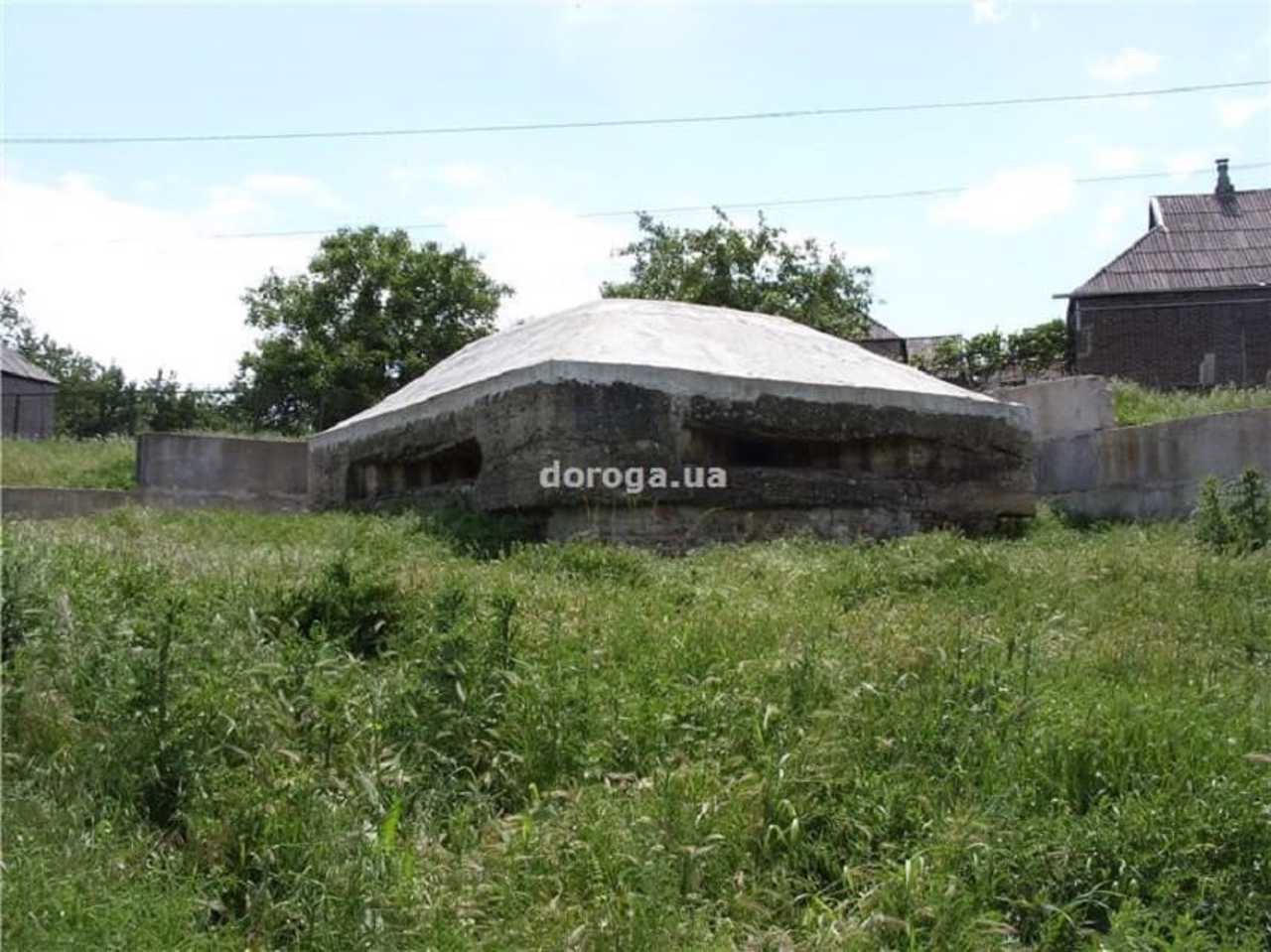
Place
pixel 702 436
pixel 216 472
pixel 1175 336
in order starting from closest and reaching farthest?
pixel 702 436, pixel 216 472, pixel 1175 336

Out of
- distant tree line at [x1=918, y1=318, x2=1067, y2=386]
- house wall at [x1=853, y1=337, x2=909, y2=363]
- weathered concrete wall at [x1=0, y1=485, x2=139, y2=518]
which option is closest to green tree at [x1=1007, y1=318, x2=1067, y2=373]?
distant tree line at [x1=918, y1=318, x2=1067, y2=386]

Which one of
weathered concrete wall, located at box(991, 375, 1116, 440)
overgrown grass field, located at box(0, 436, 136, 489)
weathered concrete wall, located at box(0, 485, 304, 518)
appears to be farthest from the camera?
overgrown grass field, located at box(0, 436, 136, 489)

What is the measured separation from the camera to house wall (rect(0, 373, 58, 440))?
77.7 ft

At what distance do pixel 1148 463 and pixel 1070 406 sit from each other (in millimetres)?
1109

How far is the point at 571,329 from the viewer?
9.59m

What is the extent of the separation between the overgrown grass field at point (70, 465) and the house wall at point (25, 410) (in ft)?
22.9

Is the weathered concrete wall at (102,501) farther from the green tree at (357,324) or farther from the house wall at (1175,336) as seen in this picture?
the house wall at (1175,336)

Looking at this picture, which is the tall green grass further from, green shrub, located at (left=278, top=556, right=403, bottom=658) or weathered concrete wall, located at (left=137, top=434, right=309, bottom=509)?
weathered concrete wall, located at (left=137, top=434, right=309, bottom=509)

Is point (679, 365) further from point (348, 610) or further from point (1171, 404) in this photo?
point (1171, 404)

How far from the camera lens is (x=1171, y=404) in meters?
12.0

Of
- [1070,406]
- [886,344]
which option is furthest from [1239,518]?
[886,344]

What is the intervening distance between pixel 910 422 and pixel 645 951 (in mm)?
6148

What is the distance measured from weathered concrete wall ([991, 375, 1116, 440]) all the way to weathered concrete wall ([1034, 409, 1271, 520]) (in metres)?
0.15

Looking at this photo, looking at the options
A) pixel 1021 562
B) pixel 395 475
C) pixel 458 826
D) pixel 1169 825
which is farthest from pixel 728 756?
pixel 395 475
